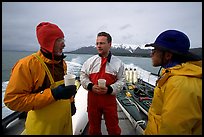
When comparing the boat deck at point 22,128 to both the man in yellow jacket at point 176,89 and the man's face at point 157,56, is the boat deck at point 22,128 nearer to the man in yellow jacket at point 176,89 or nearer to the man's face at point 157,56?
the man in yellow jacket at point 176,89

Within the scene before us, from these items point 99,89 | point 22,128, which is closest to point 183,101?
point 99,89

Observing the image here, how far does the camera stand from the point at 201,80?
1052 millimetres

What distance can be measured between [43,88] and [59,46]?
14.8 inches

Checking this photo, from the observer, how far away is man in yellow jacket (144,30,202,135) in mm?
982

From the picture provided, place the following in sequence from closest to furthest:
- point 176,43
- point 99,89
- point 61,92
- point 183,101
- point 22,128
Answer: point 183,101, point 176,43, point 61,92, point 99,89, point 22,128

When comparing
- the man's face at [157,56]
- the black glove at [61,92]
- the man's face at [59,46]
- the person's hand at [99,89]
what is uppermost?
the man's face at [59,46]

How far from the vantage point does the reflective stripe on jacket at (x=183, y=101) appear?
3.21ft

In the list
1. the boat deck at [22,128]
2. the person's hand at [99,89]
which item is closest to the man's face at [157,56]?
the person's hand at [99,89]

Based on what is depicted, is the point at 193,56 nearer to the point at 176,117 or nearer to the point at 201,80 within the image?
the point at 201,80

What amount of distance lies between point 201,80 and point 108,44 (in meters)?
1.29

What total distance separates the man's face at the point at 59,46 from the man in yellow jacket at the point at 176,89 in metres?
0.74

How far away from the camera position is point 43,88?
133cm

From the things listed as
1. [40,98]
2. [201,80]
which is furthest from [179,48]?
[40,98]

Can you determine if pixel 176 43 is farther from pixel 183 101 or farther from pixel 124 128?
pixel 124 128
